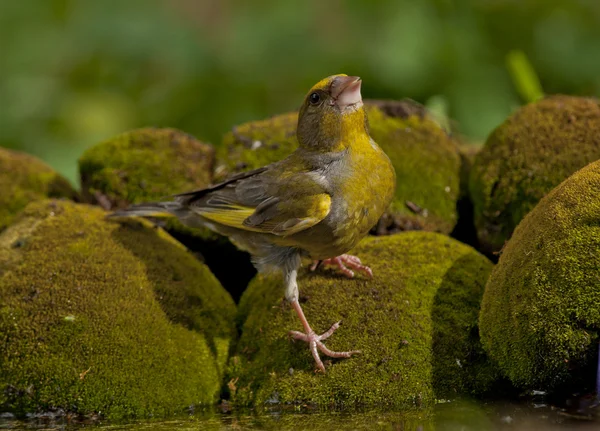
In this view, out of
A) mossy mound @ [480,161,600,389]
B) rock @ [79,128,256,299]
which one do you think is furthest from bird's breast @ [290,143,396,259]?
rock @ [79,128,256,299]

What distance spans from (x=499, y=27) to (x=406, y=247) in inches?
167

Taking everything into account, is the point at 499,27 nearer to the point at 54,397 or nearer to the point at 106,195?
the point at 106,195

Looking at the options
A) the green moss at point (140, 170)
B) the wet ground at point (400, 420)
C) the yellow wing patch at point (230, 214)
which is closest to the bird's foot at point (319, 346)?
the wet ground at point (400, 420)

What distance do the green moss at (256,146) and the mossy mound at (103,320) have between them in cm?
77

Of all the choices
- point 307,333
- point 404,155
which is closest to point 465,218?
point 404,155

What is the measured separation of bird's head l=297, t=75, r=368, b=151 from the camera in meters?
4.16

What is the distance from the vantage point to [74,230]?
15.6ft

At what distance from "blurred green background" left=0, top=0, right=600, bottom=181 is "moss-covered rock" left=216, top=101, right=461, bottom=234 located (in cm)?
198

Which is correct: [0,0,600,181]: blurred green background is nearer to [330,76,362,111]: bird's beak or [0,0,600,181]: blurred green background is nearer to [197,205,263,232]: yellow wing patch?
[197,205,263,232]: yellow wing patch

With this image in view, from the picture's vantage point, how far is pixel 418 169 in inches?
205

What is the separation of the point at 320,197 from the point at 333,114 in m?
0.46

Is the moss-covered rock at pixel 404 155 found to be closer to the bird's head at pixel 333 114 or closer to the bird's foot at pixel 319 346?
the bird's head at pixel 333 114

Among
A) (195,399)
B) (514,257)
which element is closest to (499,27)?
(514,257)

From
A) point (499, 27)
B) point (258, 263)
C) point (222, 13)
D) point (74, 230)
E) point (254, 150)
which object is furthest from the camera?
point (222, 13)
